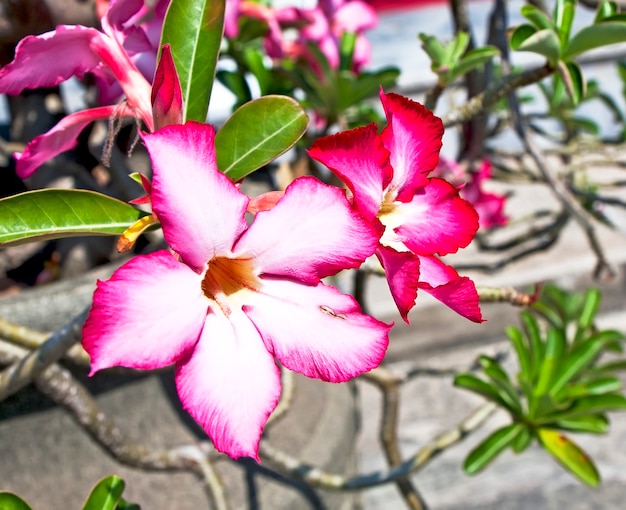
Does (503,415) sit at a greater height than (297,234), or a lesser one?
lesser

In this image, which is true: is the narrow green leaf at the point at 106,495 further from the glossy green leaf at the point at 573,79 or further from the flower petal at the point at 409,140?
the glossy green leaf at the point at 573,79

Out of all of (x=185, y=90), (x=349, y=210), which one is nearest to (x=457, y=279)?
(x=349, y=210)

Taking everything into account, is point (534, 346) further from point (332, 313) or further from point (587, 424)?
point (332, 313)

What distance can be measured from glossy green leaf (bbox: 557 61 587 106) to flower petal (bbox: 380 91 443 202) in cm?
26

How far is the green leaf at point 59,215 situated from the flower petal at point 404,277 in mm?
158

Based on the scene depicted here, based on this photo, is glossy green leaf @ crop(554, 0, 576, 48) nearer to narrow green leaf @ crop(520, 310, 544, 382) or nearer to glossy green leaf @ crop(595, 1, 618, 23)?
glossy green leaf @ crop(595, 1, 618, 23)

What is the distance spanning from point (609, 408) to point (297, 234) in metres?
0.60

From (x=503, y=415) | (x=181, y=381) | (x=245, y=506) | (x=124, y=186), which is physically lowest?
(x=503, y=415)

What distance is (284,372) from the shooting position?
0.90 m

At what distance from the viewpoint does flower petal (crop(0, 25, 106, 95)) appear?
0.40m

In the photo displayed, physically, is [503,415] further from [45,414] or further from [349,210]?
[349,210]

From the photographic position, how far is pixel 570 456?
0.83 meters

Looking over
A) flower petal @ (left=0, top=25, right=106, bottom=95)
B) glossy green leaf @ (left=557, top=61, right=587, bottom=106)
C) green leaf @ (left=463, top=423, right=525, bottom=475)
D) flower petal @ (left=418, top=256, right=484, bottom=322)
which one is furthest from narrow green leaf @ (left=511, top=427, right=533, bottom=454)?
flower petal @ (left=0, top=25, right=106, bottom=95)

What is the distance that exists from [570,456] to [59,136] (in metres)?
0.68
